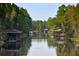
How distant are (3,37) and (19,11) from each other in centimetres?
25

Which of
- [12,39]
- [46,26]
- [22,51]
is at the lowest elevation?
[22,51]

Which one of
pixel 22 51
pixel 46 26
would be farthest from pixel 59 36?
pixel 22 51

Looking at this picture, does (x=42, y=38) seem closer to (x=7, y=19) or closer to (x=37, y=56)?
(x=37, y=56)

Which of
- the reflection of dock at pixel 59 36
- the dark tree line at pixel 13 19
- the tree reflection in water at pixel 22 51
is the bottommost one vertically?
the tree reflection in water at pixel 22 51

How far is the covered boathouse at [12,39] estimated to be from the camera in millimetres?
1874

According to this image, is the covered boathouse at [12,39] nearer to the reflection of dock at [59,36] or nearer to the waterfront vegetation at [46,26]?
the waterfront vegetation at [46,26]

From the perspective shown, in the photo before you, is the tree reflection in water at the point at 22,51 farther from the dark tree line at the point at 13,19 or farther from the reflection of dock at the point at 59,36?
the reflection of dock at the point at 59,36

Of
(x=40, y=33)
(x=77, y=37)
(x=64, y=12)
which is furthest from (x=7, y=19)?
(x=77, y=37)

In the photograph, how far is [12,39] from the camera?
1.88 m

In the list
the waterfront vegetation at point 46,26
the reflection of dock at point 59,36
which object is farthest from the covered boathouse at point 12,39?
the reflection of dock at point 59,36

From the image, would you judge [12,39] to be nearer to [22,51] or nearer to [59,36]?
[22,51]

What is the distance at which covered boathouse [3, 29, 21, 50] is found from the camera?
1.87 meters

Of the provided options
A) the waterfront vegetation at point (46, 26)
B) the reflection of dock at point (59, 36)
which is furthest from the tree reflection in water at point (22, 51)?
the reflection of dock at point (59, 36)

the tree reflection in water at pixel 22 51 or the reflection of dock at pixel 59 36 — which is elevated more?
the reflection of dock at pixel 59 36
